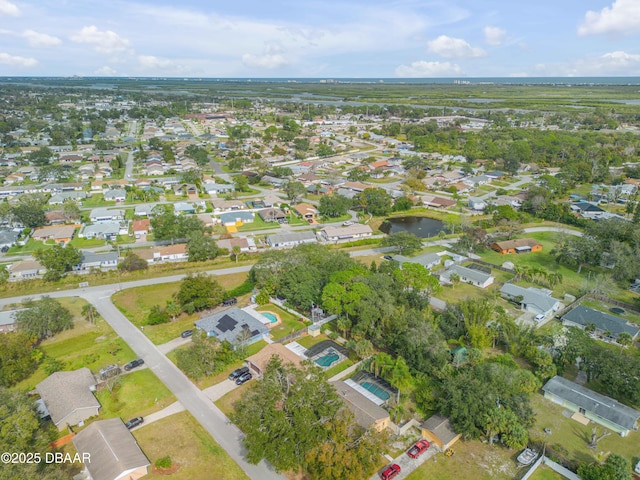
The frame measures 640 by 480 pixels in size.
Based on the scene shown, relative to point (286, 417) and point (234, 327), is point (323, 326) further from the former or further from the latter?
point (286, 417)

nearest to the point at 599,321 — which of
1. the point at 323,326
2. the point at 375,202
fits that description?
the point at 323,326

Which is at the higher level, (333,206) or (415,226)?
(333,206)

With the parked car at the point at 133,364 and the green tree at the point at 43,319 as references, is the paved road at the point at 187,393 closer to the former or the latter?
the parked car at the point at 133,364

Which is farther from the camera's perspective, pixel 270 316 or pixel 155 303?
pixel 155 303

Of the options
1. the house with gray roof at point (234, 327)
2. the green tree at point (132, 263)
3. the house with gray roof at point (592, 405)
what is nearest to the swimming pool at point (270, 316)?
the house with gray roof at point (234, 327)

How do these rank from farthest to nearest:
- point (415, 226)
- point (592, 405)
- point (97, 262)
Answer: point (415, 226)
point (97, 262)
point (592, 405)

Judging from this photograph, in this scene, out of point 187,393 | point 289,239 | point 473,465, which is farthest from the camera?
point 289,239
